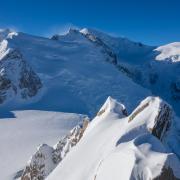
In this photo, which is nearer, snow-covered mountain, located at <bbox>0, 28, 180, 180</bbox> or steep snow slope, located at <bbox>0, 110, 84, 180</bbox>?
snow-covered mountain, located at <bbox>0, 28, 180, 180</bbox>

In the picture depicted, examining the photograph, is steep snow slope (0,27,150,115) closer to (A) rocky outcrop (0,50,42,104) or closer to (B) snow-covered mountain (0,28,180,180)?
(B) snow-covered mountain (0,28,180,180)

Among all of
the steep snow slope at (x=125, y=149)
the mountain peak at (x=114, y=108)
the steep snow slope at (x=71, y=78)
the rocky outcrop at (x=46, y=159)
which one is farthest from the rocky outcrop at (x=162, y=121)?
the steep snow slope at (x=71, y=78)

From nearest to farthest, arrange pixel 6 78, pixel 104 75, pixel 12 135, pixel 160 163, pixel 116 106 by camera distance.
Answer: pixel 160 163
pixel 116 106
pixel 12 135
pixel 6 78
pixel 104 75

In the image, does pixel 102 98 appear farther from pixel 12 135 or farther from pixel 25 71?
pixel 12 135

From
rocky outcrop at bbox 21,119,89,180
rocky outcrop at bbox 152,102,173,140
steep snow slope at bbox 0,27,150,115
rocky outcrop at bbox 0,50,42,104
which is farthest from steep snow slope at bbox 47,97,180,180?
rocky outcrop at bbox 0,50,42,104

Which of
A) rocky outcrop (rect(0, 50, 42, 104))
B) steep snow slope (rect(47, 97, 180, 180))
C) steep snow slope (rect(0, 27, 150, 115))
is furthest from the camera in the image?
rocky outcrop (rect(0, 50, 42, 104))

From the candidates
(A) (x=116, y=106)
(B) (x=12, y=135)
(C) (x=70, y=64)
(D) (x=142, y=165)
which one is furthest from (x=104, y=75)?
(D) (x=142, y=165)
